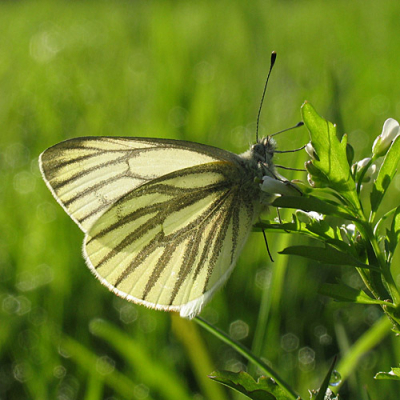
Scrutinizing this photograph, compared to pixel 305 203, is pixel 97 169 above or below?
below

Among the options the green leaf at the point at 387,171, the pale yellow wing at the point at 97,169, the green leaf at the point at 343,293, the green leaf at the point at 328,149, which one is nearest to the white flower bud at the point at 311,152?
the green leaf at the point at 328,149

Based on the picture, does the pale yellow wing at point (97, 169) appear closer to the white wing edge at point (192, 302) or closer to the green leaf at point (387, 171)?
the white wing edge at point (192, 302)

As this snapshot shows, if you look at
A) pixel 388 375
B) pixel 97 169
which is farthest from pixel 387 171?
pixel 97 169

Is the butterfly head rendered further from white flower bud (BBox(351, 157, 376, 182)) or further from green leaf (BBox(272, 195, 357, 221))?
green leaf (BBox(272, 195, 357, 221))

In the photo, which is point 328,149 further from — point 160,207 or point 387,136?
point 160,207

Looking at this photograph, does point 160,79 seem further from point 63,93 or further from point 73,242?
point 73,242

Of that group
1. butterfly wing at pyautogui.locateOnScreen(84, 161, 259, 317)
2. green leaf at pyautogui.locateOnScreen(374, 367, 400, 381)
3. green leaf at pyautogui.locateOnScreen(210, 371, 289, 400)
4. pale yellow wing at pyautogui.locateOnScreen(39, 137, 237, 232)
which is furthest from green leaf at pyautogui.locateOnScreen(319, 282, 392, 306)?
pale yellow wing at pyautogui.locateOnScreen(39, 137, 237, 232)

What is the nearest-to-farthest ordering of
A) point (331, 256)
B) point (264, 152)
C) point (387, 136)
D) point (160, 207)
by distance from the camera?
point (331, 256)
point (387, 136)
point (264, 152)
point (160, 207)
